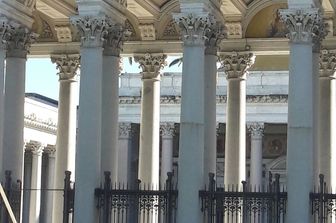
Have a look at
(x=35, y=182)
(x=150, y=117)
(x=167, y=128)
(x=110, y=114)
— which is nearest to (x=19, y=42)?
(x=110, y=114)

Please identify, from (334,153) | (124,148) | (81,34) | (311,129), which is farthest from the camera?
(124,148)

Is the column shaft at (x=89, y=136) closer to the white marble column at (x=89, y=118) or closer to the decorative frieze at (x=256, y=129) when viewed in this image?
the white marble column at (x=89, y=118)

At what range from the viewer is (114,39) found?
39500 mm

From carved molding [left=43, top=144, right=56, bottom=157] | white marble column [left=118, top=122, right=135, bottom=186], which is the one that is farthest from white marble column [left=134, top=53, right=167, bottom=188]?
carved molding [left=43, top=144, right=56, bottom=157]

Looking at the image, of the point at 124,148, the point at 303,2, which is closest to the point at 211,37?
the point at 303,2

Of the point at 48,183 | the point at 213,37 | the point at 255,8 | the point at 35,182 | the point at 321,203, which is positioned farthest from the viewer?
the point at 48,183

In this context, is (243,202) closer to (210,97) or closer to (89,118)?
(210,97)

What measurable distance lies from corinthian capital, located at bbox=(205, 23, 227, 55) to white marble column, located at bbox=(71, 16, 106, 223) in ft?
12.6

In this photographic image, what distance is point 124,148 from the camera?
7206 centimetres

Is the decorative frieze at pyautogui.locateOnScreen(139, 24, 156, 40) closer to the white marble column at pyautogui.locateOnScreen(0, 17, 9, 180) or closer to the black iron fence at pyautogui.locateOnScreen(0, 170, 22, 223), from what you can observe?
the white marble column at pyautogui.locateOnScreen(0, 17, 9, 180)

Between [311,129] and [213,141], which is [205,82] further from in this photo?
[311,129]

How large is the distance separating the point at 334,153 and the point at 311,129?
9.47 meters

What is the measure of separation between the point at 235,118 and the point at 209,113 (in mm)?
7612

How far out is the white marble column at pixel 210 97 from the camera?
38625 millimetres
